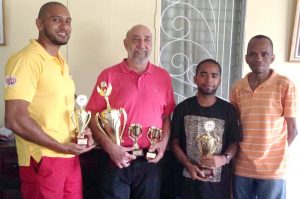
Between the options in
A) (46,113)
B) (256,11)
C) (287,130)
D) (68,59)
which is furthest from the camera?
(256,11)

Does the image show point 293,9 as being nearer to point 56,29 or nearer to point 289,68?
point 289,68

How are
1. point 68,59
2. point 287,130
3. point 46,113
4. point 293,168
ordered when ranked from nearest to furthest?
point 46,113 < point 287,130 < point 68,59 < point 293,168

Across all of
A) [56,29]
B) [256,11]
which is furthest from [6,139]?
[256,11]

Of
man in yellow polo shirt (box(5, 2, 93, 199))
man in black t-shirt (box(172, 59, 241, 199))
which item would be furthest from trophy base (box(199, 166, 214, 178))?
man in yellow polo shirt (box(5, 2, 93, 199))

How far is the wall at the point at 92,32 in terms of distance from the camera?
7.34ft

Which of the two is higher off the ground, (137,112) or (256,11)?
(256,11)

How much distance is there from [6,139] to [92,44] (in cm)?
86

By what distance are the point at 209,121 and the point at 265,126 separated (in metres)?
0.32

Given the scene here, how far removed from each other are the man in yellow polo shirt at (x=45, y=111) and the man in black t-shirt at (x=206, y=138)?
52cm

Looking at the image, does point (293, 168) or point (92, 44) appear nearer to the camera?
point (92, 44)

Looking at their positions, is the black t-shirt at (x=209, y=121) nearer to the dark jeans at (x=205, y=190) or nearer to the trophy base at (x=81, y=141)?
the dark jeans at (x=205, y=190)

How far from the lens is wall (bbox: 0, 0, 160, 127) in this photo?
2.24 metres

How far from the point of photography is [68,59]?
2336 millimetres

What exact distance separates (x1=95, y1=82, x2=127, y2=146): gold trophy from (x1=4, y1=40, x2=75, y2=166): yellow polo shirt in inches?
7.3
